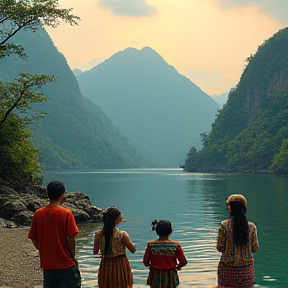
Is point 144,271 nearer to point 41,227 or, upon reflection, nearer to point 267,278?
point 267,278

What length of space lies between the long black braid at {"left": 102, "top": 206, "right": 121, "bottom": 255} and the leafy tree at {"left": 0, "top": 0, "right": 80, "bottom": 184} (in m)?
26.0

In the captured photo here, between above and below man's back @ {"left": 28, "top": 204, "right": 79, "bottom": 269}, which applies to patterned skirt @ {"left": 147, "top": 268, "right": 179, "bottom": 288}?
below

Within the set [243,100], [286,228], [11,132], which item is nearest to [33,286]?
[286,228]

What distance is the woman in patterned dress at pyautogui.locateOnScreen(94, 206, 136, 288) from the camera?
779 cm

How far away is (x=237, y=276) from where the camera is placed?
7.52 m

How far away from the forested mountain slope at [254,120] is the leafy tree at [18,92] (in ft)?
369

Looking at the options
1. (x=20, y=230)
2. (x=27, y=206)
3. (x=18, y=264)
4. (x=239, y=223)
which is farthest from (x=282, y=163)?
(x=239, y=223)

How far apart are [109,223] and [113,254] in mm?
510

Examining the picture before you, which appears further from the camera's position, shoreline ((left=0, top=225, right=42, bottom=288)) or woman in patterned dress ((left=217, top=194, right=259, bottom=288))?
shoreline ((left=0, top=225, right=42, bottom=288))

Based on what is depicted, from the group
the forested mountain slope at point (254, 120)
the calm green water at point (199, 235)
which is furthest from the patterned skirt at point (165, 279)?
the forested mountain slope at point (254, 120)

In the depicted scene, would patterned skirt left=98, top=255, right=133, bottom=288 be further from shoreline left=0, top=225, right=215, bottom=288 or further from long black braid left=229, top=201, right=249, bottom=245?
shoreline left=0, top=225, right=215, bottom=288

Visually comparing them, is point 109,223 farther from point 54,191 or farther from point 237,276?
point 237,276

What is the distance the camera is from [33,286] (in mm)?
11719

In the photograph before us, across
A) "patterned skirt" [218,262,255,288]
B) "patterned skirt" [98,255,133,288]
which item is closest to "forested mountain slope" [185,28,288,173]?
"patterned skirt" [218,262,255,288]
